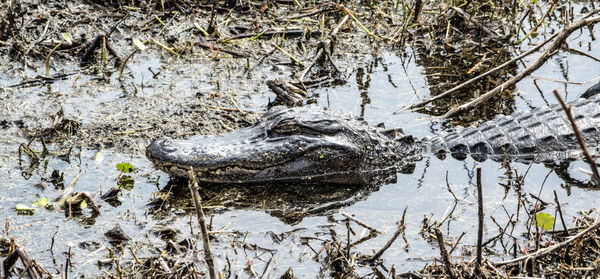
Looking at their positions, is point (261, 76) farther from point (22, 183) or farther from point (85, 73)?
point (22, 183)

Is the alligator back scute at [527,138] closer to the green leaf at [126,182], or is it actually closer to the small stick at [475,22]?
the small stick at [475,22]

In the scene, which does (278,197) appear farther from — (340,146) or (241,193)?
(340,146)

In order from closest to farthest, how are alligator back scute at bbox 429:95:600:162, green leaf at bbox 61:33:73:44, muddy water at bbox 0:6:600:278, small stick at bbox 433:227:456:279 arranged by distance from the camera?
small stick at bbox 433:227:456:279 → muddy water at bbox 0:6:600:278 → alligator back scute at bbox 429:95:600:162 → green leaf at bbox 61:33:73:44

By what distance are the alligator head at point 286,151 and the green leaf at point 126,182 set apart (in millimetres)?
249

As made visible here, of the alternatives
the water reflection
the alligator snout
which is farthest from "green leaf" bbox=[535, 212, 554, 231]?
the alligator snout

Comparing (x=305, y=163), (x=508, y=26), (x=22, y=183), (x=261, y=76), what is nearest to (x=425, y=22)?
(x=508, y=26)

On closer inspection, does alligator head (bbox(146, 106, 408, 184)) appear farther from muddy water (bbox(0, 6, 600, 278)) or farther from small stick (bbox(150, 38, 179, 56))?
small stick (bbox(150, 38, 179, 56))

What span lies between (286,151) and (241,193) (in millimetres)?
462

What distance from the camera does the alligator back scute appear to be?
5.29 m

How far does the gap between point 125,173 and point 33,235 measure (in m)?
0.96

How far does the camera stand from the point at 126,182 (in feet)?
15.6

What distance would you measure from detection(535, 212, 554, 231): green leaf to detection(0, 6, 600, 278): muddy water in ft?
1.15

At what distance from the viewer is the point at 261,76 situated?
658cm

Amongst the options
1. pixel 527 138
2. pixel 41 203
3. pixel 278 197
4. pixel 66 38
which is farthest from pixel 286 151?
pixel 66 38
